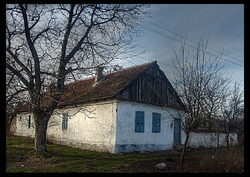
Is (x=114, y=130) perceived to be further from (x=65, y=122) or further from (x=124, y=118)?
(x=65, y=122)

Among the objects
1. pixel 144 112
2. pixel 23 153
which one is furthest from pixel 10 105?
pixel 144 112

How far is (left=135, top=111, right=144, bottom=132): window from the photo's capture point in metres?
13.8

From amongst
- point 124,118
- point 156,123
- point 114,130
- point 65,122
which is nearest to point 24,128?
point 65,122

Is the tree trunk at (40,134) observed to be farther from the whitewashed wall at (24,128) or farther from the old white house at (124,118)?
the whitewashed wall at (24,128)

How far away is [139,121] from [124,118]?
52.7 inches

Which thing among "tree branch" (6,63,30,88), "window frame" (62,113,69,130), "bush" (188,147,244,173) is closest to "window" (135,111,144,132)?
"window frame" (62,113,69,130)

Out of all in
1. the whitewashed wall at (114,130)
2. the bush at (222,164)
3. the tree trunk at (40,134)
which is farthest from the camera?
the whitewashed wall at (114,130)

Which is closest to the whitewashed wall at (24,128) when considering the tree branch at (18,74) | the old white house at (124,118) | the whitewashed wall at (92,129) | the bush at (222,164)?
the whitewashed wall at (92,129)

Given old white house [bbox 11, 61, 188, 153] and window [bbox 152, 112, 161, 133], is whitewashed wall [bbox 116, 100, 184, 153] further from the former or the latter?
window [bbox 152, 112, 161, 133]

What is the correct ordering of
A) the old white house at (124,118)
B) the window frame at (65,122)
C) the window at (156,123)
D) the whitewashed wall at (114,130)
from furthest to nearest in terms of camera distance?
the window frame at (65,122) → the window at (156,123) → the old white house at (124,118) → the whitewashed wall at (114,130)

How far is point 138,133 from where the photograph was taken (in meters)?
13.7

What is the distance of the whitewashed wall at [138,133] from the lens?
505 inches

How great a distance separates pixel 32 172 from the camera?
7.26m

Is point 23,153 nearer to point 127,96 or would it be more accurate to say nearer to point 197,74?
point 127,96
